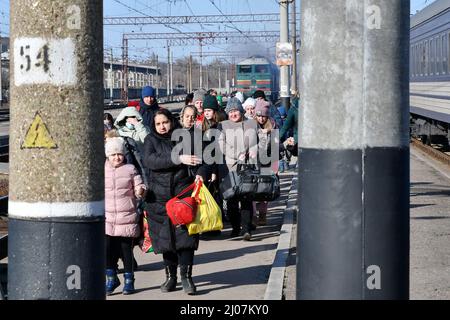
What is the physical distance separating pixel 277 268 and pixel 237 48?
247 ft

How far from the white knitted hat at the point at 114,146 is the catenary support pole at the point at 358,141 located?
568cm

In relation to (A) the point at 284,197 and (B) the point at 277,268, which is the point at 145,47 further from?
(B) the point at 277,268

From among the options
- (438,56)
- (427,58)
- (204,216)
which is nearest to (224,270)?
(204,216)

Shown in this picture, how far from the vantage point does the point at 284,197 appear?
16.6 meters

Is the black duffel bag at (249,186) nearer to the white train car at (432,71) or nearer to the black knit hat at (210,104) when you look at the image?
the black knit hat at (210,104)

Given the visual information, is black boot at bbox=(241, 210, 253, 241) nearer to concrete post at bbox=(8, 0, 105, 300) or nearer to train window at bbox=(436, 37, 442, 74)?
concrete post at bbox=(8, 0, 105, 300)

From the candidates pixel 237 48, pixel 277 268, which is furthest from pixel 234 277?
pixel 237 48

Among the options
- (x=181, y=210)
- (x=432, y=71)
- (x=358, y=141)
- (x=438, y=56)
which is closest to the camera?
(x=358, y=141)

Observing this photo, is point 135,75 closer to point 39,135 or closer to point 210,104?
point 210,104

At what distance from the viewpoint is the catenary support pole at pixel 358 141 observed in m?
2.70

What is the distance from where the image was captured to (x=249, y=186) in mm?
11359

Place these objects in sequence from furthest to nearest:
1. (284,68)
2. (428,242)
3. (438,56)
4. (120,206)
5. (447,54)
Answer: (284,68), (438,56), (447,54), (428,242), (120,206)

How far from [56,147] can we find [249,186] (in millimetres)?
8590

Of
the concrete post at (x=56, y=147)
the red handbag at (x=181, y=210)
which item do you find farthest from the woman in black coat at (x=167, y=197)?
the concrete post at (x=56, y=147)
